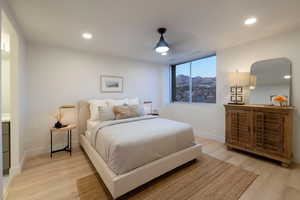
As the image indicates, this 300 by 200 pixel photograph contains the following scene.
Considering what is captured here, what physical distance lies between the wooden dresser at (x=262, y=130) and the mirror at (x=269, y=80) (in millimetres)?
389

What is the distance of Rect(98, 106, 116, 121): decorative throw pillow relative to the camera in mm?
2810

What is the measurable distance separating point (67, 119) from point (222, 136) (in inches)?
150

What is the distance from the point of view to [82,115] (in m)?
3.17

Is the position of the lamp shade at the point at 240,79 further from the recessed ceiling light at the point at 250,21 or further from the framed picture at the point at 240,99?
the recessed ceiling light at the point at 250,21

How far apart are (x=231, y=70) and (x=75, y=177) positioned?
3808 mm

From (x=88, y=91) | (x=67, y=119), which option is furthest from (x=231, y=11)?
(x=67, y=119)

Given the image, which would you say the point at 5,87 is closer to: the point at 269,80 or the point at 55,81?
the point at 55,81

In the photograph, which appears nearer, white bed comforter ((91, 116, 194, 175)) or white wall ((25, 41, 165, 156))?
white bed comforter ((91, 116, 194, 175))

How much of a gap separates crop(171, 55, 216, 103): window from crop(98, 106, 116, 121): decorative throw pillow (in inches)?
106

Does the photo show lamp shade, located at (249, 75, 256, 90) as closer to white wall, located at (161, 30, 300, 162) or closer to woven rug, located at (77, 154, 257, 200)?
white wall, located at (161, 30, 300, 162)

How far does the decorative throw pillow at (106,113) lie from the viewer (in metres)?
2.81

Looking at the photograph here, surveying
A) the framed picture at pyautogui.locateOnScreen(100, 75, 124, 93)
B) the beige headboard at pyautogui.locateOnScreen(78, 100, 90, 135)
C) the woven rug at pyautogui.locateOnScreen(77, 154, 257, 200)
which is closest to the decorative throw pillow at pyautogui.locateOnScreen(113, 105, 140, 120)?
the beige headboard at pyautogui.locateOnScreen(78, 100, 90, 135)

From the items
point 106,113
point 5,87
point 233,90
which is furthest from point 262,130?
point 5,87

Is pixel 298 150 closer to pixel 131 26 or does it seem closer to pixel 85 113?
pixel 131 26
